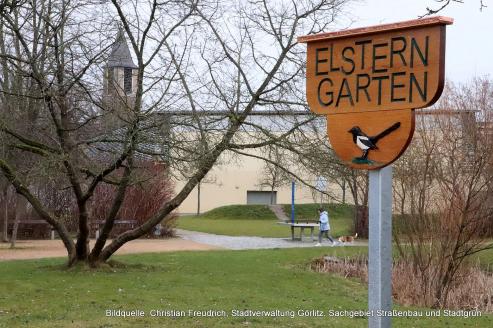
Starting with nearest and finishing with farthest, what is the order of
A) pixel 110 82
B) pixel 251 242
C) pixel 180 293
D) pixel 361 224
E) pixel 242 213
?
pixel 180 293 → pixel 110 82 → pixel 251 242 → pixel 361 224 → pixel 242 213

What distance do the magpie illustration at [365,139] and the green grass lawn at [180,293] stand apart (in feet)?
14.8

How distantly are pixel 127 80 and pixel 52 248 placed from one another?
11.9m

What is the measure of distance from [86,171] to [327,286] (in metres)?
5.06

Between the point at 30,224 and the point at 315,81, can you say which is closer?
the point at 315,81

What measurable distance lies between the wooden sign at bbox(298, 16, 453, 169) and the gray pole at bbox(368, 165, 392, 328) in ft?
0.68

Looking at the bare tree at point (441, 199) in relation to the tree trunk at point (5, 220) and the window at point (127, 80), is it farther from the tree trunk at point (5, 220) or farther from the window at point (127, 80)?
the tree trunk at point (5, 220)

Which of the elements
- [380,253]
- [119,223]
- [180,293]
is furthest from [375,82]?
[119,223]

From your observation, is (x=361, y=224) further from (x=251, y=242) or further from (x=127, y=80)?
(x=127, y=80)

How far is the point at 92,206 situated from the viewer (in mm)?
30344

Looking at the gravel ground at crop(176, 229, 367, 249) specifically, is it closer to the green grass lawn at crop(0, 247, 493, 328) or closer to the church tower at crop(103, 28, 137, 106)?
the green grass lawn at crop(0, 247, 493, 328)

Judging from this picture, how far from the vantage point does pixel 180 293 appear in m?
11.5

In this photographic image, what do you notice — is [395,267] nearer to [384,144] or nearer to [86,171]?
[86,171]

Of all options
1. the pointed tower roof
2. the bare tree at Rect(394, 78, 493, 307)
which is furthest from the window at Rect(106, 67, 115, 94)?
the bare tree at Rect(394, 78, 493, 307)

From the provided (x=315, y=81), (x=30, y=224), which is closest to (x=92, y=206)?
(x=30, y=224)
